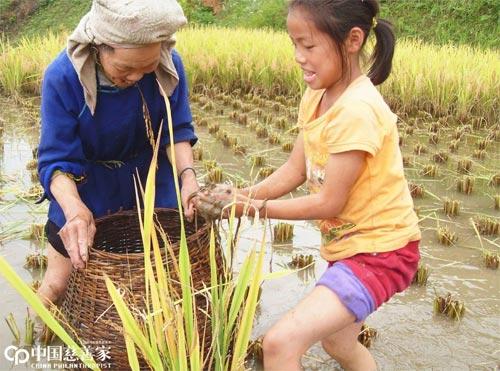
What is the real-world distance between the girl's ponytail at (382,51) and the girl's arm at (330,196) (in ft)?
1.16

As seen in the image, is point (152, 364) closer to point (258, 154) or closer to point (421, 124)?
point (258, 154)

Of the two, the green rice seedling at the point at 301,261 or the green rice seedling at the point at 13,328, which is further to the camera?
the green rice seedling at the point at 301,261

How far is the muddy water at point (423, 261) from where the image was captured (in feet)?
8.22

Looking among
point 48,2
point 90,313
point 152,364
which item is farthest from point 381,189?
point 48,2

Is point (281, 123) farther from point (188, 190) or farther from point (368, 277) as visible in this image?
point (368, 277)

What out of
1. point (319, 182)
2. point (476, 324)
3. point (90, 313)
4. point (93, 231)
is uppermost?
point (319, 182)

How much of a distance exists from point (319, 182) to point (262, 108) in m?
5.23

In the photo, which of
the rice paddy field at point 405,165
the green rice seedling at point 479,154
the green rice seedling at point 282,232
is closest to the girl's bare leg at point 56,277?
the rice paddy field at point 405,165

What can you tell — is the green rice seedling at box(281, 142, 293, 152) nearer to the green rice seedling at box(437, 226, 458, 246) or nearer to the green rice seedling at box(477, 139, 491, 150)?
the green rice seedling at box(477, 139, 491, 150)

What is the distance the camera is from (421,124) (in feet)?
20.9

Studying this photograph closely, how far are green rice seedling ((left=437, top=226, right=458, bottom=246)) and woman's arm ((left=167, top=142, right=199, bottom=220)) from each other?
1.73m

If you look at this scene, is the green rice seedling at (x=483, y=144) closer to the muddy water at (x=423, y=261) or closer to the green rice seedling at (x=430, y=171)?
→ the muddy water at (x=423, y=261)

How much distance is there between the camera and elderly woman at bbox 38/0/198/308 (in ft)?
6.63

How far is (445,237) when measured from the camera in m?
3.55
